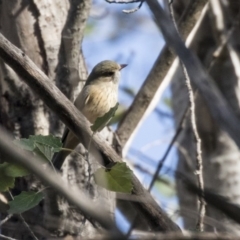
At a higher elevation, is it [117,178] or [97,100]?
[97,100]

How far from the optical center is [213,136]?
5.39m

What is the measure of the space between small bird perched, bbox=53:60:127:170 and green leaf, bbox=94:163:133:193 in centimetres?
142

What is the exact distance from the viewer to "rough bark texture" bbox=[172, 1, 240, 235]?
521 cm

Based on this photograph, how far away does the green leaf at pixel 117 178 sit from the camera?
2629 millimetres

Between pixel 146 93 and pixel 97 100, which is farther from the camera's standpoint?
pixel 97 100

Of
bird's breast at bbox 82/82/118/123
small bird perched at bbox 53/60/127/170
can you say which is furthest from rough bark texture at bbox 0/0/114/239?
bird's breast at bbox 82/82/118/123

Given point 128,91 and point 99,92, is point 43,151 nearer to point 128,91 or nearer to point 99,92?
point 99,92

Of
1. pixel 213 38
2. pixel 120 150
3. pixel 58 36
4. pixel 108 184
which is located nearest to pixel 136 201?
pixel 108 184

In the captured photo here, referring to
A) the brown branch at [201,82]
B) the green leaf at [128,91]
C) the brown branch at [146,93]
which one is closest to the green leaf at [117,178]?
the brown branch at [201,82]

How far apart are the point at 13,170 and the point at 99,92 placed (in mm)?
2234

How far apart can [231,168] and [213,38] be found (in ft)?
3.53

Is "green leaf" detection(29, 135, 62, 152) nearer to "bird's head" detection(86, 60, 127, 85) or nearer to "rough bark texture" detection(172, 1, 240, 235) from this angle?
"bird's head" detection(86, 60, 127, 85)

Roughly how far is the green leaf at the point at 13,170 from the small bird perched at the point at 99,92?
139 cm

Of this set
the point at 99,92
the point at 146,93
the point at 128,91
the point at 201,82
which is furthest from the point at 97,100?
the point at 201,82
